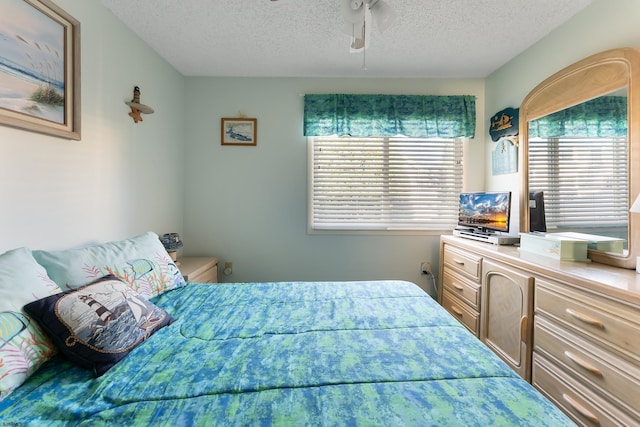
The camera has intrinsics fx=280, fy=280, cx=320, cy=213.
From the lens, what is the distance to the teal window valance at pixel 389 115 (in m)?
2.82

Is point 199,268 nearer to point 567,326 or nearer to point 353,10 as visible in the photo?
point 353,10

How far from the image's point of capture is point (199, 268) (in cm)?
245

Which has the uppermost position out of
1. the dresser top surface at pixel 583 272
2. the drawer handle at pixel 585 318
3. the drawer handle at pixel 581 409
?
the dresser top surface at pixel 583 272

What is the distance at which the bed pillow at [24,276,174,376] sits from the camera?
973mm

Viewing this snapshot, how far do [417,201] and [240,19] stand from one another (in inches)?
88.8

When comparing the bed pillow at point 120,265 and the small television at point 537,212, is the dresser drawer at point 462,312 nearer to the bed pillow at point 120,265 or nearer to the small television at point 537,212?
the small television at point 537,212

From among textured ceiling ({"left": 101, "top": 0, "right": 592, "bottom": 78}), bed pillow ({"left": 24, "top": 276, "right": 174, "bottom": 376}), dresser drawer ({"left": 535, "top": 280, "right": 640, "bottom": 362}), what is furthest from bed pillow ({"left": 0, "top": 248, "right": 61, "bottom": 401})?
dresser drawer ({"left": 535, "top": 280, "right": 640, "bottom": 362})

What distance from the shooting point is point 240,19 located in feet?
6.55

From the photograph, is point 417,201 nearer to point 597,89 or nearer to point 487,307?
point 487,307

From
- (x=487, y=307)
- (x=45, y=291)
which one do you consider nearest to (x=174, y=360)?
(x=45, y=291)

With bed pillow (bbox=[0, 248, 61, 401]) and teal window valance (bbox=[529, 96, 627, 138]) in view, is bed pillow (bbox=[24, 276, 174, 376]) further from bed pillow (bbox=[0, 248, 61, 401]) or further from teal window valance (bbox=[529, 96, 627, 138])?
teal window valance (bbox=[529, 96, 627, 138])

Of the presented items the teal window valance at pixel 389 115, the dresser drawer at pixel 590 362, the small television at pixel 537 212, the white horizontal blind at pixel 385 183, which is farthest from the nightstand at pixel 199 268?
the small television at pixel 537 212

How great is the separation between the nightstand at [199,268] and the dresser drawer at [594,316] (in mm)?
2431

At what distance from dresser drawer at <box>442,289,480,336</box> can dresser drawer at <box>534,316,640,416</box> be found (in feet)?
1.89
